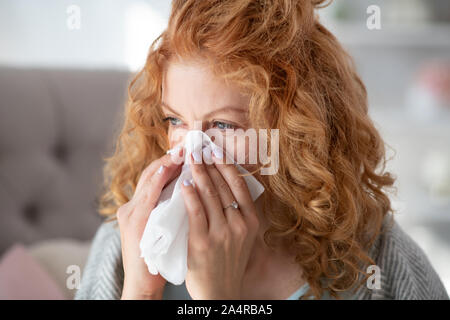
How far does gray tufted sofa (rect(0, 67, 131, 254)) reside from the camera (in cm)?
144

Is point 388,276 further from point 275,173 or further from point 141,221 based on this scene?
point 141,221

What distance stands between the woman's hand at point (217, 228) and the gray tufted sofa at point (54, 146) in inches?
35.8

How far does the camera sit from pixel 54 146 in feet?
5.08

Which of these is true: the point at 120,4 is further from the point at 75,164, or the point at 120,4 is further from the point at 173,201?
the point at 173,201

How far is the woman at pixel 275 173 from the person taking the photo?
72 cm

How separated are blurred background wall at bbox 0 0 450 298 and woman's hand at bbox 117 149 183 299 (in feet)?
1.36

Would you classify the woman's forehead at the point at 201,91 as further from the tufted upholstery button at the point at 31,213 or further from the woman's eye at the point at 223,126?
the tufted upholstery button at the point at 31,213

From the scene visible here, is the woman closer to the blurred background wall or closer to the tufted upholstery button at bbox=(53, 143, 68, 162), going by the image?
the blurred background wall

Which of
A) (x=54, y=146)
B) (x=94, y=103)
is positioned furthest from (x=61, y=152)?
(x=94, y=103)

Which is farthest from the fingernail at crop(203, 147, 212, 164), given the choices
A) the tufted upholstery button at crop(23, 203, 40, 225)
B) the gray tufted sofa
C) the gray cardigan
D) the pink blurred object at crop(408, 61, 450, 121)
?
the pink blurred object at crop(408, 61, 450, 121)

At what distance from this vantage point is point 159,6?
1990 mm

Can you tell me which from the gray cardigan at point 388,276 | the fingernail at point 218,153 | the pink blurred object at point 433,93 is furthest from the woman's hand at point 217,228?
the pink blurred object at point 433,93

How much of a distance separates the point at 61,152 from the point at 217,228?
1.05 m
